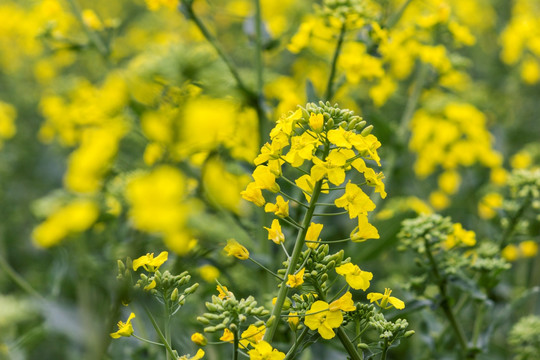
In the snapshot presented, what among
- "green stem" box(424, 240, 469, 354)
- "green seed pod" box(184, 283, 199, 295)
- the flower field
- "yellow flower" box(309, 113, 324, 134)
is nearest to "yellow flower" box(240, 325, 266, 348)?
the flower field

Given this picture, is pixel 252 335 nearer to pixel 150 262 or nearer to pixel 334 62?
pixel 150 262

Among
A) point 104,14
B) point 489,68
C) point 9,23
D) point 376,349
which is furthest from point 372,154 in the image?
point 104,14

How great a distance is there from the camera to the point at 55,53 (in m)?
2.11

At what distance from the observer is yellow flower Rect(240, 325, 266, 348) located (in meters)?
0.93

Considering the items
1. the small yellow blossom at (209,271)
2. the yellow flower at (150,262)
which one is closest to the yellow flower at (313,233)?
the yellow flower at (150,262)

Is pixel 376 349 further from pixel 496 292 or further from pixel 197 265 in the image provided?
pixel 496 292

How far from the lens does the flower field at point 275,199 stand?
Result: 94 cm

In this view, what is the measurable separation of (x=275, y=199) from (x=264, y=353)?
95cm

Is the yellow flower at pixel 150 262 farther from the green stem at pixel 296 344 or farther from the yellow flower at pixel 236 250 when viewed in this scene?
the green stem at pixel 296 344

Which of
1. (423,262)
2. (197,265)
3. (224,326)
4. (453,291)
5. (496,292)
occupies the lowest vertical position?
(496,292)

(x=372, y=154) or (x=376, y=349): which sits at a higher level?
(x=372, y=154)

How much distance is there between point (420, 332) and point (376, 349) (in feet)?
1.73

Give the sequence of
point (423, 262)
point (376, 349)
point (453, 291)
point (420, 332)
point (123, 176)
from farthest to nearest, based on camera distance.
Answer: point (123, 176) → point (453, 291) → point (420, 332) → point (423, 262) → point (376, 349)

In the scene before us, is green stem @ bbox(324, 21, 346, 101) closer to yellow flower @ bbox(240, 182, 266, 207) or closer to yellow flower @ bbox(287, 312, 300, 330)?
yellow flower @ bbox(240, 182, 266, 207)
